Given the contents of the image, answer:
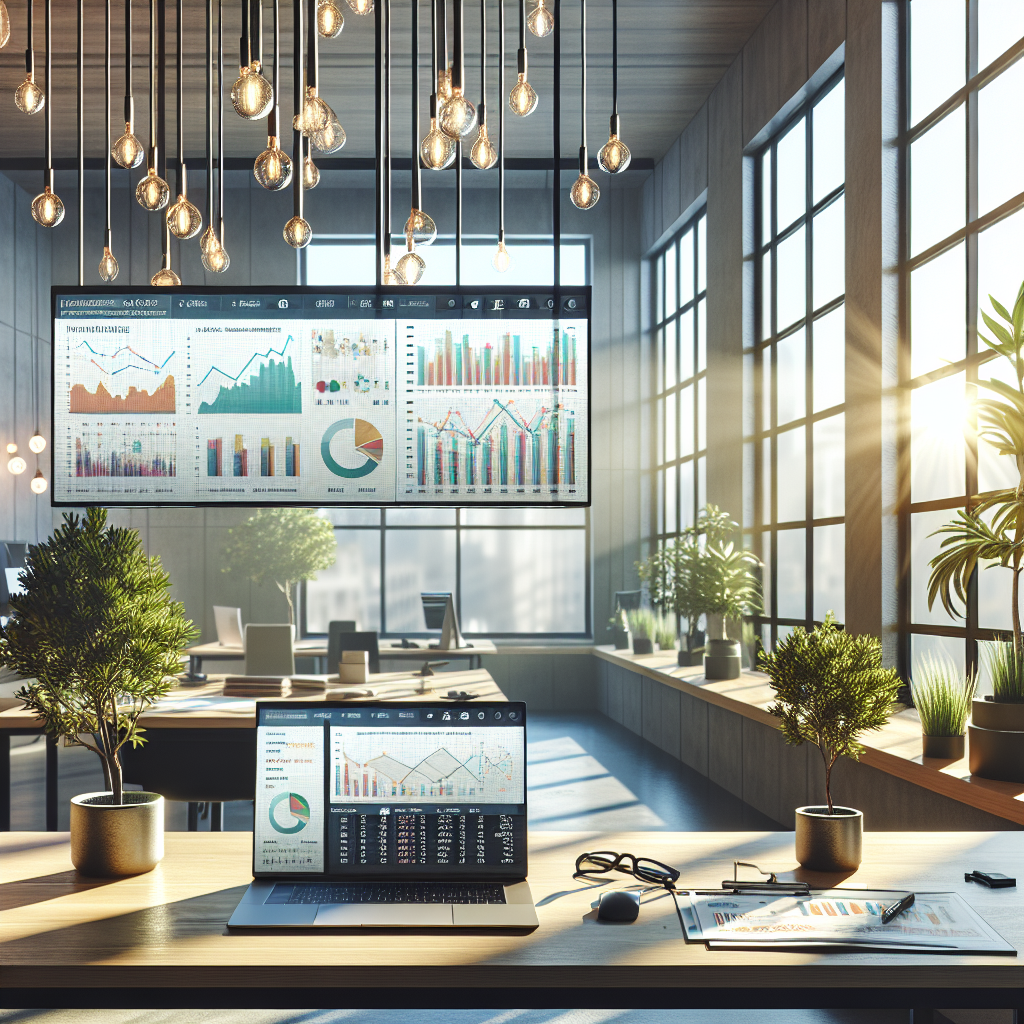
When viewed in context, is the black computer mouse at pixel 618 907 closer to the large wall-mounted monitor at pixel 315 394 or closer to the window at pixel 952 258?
the large wall-mounted monitor at pixel 315 394

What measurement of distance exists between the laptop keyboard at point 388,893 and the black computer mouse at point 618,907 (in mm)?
189

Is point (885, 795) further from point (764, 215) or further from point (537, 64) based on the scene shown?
point (537, 64)

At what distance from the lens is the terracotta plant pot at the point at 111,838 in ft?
6.45

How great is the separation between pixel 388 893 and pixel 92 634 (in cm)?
76

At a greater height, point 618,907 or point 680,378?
point 680,378

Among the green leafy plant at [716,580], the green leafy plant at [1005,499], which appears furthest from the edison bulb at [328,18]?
the green leafy plant at [716,580]

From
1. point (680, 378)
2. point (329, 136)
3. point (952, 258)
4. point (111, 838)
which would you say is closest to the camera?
point (111, 838)

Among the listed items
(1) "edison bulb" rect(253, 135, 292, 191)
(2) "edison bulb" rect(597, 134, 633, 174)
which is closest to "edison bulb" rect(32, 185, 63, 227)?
(1) "edison bulb" rect(253, 135, 292, 191)

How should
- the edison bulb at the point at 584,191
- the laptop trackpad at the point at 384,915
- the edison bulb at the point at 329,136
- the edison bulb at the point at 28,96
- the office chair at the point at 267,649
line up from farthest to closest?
the office chair at the point at 267,649
the edison bulb at the point at 584,191
the edison bulb at the point at 28,96
the edison bulb at the point at 329,136
the laptop trackpad at the point at 384,915

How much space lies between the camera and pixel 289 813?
1896 mm

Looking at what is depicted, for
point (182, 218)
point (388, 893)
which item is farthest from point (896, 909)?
point (182, 218)

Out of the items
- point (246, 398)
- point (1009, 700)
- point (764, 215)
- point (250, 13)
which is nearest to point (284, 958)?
point (246, 398)

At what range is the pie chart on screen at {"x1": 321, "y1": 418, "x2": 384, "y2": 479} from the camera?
2.69 metres

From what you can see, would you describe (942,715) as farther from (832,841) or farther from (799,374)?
(799,374)
